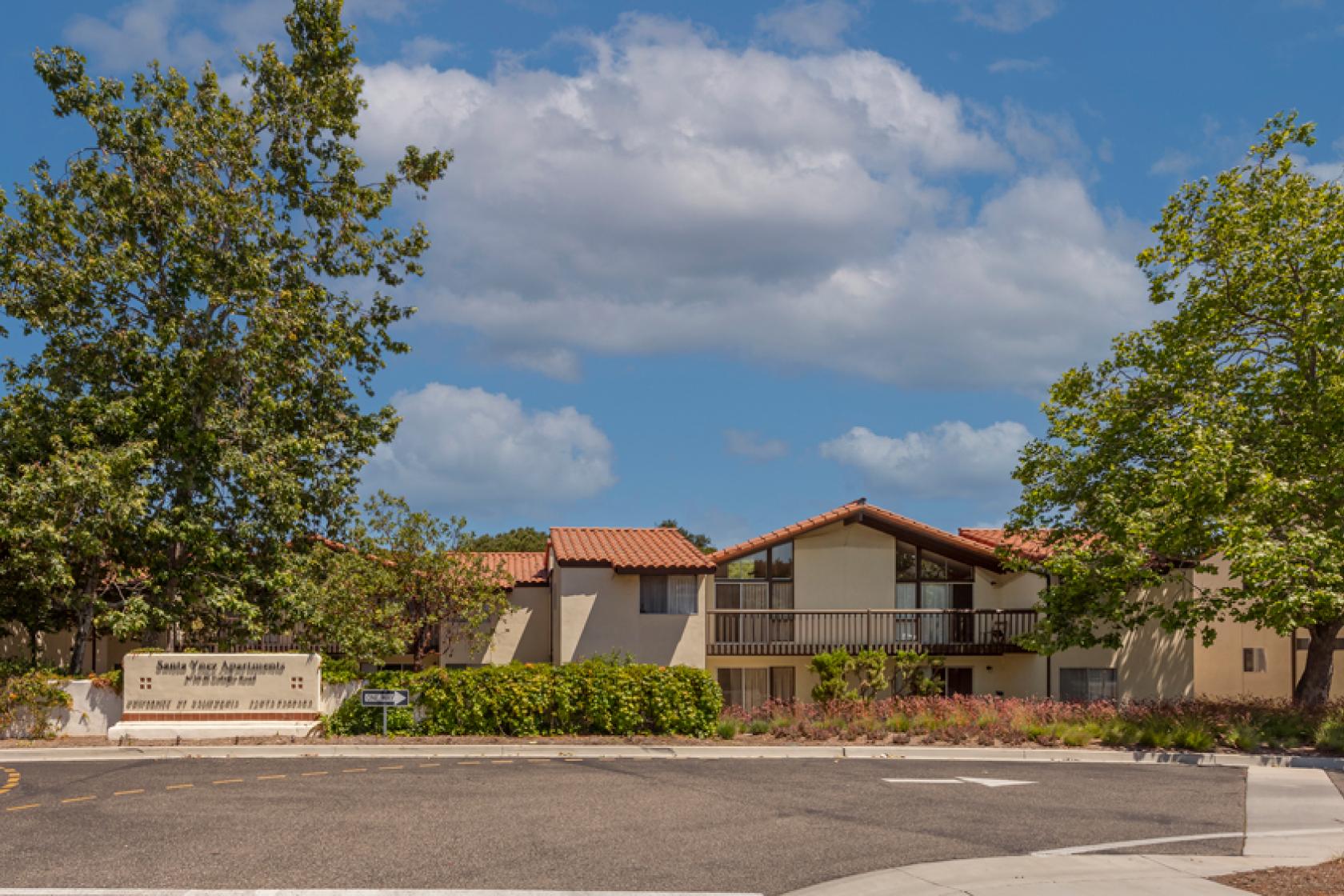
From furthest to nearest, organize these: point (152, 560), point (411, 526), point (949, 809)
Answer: point (411, 526)
point (152, 560)
point (949, 809)

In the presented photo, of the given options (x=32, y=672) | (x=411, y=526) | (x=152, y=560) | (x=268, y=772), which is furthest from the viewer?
(x=411, y=526)

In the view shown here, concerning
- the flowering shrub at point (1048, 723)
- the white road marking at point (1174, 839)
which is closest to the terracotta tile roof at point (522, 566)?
the flowering shrub at point (1048, 723)

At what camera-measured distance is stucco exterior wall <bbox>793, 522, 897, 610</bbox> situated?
34062 mm

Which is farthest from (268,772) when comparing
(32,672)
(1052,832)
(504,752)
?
(1052,832)

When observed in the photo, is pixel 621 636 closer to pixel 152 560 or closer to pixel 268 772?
pixel 152 560

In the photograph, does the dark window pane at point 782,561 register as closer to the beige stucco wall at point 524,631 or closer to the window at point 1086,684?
the beige stucco wall at point 524,631

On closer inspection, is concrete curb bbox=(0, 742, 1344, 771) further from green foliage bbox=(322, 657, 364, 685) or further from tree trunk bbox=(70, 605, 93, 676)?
tree trunk bbox=(70, 605, 93, 676)

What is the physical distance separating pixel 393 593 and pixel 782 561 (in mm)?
11048

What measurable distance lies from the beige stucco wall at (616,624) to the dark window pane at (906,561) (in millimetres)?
6234

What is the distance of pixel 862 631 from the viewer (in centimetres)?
3272

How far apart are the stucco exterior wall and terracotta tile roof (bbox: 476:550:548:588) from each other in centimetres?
797

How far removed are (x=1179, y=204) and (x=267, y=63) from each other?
22.6 metres

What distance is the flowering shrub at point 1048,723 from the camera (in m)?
22.1

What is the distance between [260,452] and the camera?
27656 mm
